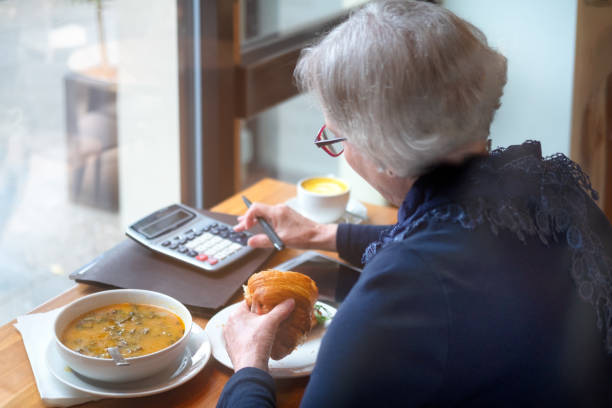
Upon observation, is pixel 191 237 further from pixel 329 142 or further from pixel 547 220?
pixel 547 220

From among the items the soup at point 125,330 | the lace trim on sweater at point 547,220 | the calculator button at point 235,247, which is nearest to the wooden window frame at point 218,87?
the calculator button at point 235,247

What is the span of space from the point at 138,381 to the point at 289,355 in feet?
0.67

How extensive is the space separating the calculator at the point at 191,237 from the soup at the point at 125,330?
0.19m

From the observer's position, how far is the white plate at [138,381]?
30.8 inches

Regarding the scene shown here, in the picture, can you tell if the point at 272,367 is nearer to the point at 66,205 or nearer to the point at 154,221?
the point at 154,221

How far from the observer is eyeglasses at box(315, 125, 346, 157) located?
32.1 inches

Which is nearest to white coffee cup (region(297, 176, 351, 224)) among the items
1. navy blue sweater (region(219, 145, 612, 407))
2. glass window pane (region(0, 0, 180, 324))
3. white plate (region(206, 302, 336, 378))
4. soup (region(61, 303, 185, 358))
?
white plate (region(206, 302, 336, 378))

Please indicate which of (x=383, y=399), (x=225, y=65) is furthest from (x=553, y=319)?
(x=225, y=65)

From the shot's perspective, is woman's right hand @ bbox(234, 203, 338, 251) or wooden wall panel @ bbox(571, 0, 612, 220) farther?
wooden wall panel @ bbox(571, 0, 612, 220)

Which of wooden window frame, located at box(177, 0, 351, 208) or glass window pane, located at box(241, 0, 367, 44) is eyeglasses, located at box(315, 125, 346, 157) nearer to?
wooden window frame, located at box(177, 0, 351, 208)

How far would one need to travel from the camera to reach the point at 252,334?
0.83 meters

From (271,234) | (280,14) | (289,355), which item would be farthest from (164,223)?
(280,14)

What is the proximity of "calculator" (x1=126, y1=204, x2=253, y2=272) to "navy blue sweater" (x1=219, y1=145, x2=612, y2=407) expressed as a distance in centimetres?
42

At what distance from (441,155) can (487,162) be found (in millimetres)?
57
